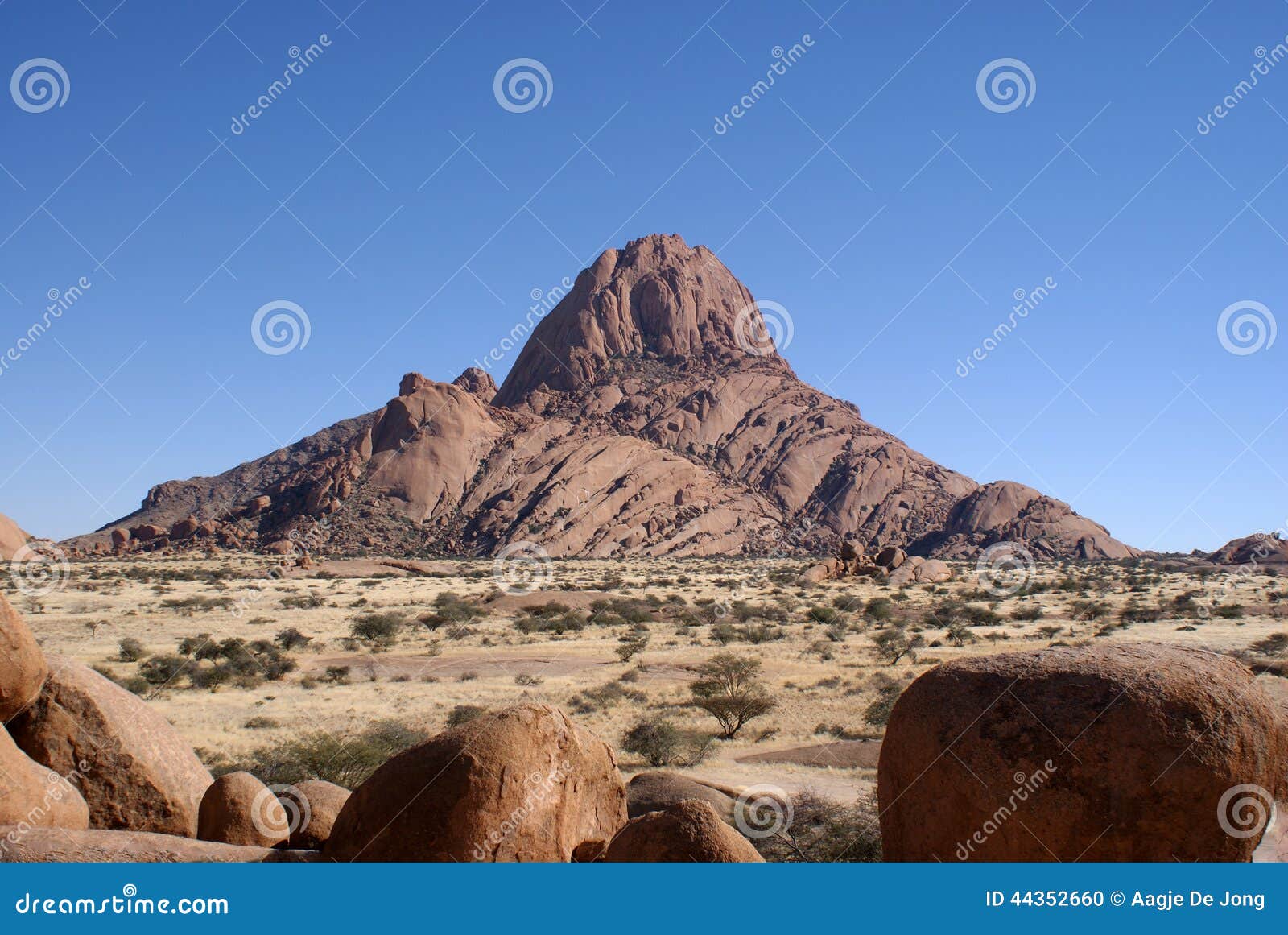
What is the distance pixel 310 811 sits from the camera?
25.9 ft

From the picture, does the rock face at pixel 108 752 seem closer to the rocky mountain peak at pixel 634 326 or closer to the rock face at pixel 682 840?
the rock face at pixel 682 840

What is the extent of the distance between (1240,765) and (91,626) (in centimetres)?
3523

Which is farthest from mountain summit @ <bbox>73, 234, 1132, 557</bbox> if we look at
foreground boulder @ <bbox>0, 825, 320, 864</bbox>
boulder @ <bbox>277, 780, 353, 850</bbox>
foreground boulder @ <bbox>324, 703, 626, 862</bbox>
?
foreground boulder @ <bbox>0, 825, 320, 864</bbox>

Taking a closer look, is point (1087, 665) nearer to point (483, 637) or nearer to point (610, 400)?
point (483, 637)

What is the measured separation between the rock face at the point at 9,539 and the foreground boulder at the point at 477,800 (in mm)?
74781

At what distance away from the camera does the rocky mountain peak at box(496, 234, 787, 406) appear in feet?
449

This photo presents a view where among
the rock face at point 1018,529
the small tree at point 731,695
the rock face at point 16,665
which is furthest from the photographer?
the rock face at point 1018,529

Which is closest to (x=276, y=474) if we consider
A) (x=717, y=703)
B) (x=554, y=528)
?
(x=554, y=528)

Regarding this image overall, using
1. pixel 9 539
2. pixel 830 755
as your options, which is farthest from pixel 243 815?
pixel 9 539

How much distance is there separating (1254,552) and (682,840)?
85.4 m

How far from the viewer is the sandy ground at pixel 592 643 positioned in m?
17.7

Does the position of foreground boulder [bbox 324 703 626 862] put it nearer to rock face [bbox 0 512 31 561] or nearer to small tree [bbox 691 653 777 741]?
small tree [bbox 691 653 777 741]

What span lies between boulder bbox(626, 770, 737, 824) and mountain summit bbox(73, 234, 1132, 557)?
83.2 m

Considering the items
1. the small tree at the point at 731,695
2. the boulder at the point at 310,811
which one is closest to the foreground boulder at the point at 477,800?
the boulder at the point at 310,811
